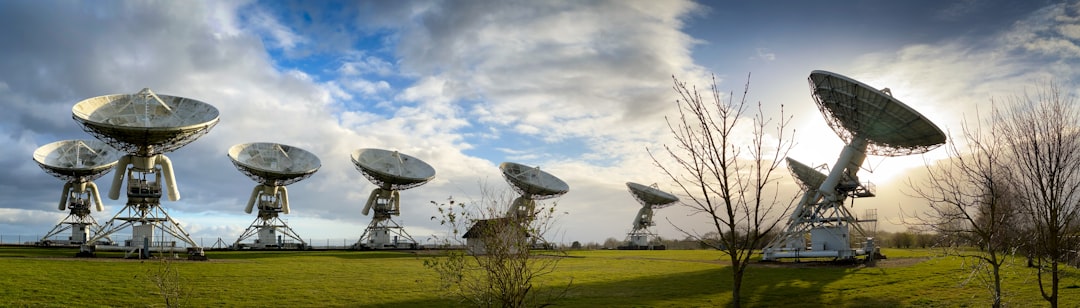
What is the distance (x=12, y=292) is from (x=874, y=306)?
108 ft

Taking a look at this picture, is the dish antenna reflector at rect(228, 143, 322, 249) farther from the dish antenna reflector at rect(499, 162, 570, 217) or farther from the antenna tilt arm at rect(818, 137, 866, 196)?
the antenna tilt arm at rect(818, 137, 866, 196)

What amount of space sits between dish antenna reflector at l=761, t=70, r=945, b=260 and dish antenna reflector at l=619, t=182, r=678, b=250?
39.4m

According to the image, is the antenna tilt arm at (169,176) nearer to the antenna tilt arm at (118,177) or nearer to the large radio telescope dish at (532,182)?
the antenna tilt arm at (118,177)

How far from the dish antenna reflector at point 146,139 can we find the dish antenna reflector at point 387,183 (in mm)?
24043

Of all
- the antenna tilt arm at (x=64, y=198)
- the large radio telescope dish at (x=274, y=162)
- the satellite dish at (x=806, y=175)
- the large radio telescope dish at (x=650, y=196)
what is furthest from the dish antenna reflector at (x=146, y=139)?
the large radio telescope dish at (x=650, y=196)

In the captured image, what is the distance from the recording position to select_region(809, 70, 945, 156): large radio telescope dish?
133 ft

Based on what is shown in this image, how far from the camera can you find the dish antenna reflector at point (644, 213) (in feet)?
315

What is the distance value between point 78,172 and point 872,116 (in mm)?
80316

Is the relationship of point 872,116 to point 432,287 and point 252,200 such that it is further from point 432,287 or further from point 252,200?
point 252,200

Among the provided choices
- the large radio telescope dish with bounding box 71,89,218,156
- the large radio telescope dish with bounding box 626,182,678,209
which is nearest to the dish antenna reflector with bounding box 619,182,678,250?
the large radio telescope dish with bounding box 626,182,678,209

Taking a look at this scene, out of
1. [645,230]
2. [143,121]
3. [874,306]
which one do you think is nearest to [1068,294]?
[874,306]

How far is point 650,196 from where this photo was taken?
96375 mm

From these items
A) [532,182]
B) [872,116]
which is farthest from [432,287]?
[532,182]

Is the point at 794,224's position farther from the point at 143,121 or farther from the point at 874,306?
the point at 143,121
